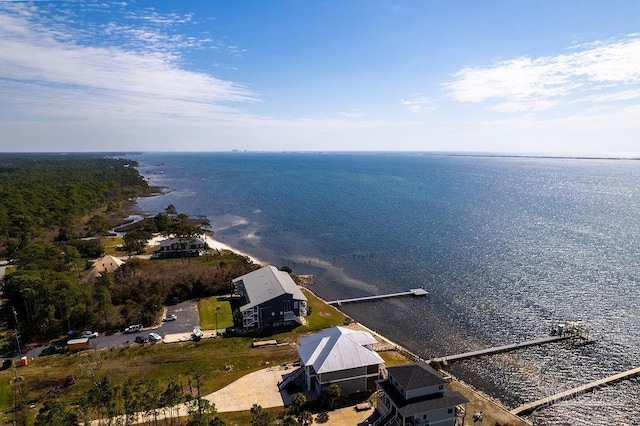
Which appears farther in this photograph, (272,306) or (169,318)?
(169,318)

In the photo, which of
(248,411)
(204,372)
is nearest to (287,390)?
(248,411)

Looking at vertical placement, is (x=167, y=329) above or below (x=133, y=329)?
below

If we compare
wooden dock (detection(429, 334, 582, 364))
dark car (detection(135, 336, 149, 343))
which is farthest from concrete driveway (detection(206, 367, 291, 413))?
wooden dock (detection(429, 334, 582, 364))

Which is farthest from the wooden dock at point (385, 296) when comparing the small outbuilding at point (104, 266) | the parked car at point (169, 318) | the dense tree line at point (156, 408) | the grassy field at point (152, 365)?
the small outbuilding at point (104, 266)

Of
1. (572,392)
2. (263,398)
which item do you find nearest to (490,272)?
(572,392)

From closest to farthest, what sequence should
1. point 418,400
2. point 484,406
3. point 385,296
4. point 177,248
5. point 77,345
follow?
point 418,400, point 484,406, point 77,345, point 385,296, point 177,248

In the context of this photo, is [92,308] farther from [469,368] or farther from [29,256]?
[469,368]

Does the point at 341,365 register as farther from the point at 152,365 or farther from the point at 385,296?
the point at 385,296
